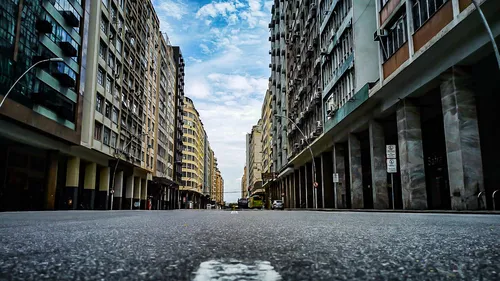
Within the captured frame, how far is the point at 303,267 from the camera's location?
4.89 ft

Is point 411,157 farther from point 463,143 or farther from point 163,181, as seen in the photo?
point 163,181

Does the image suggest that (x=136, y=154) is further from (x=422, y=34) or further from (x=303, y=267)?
(x=303, y=267)

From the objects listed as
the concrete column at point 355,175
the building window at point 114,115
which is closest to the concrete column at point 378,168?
the concrete column at point 355,175

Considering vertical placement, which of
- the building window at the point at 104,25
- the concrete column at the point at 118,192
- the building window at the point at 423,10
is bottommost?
the concrete column at the point at 118,192

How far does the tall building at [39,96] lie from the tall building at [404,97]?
19848 mm

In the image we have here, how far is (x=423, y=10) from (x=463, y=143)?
6455 millimetres

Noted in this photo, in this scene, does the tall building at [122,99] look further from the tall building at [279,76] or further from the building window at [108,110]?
the tall building at [279,76]

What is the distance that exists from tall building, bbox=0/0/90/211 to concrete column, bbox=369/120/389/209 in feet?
66.9

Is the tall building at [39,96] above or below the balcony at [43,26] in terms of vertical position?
below

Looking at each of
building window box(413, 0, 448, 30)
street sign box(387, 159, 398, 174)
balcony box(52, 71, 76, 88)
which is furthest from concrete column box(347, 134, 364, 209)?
balcony box(52, 71, 76, 88)

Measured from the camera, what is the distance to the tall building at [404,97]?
50.2 ft

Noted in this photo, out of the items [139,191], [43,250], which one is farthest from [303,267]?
[139,191]

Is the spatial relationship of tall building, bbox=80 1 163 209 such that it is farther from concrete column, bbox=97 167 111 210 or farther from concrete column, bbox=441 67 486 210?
concrete column, bbox=441 67 486 210

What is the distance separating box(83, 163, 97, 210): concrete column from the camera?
1586 inches
